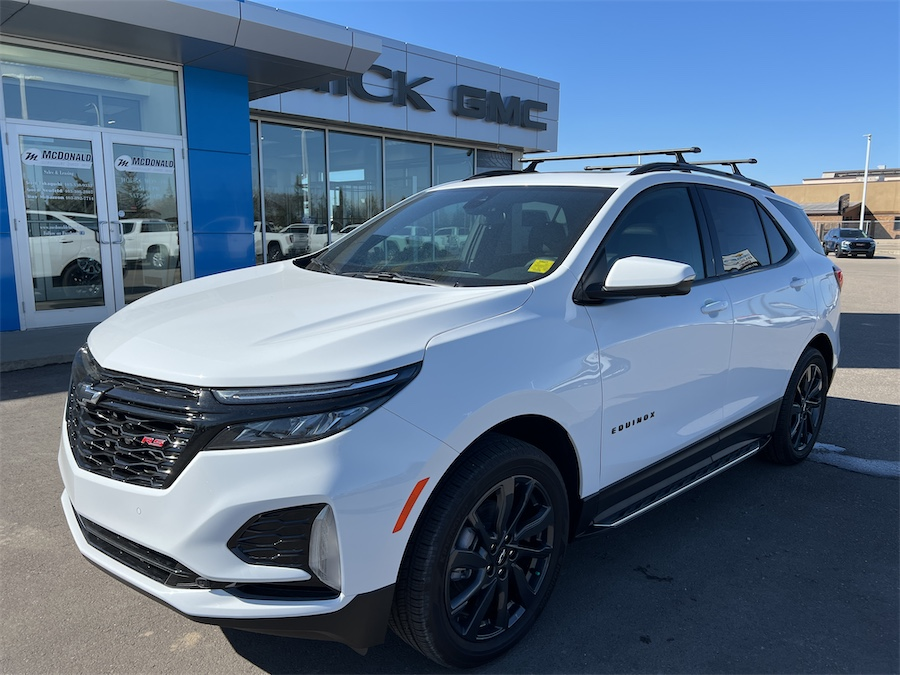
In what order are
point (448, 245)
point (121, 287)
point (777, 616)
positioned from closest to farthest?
point (777, 616), point (448, 245), point (121, 287)

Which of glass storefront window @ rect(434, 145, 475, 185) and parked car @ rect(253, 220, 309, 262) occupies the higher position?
glass storefront window @ rect(434, 145, 475, 185)

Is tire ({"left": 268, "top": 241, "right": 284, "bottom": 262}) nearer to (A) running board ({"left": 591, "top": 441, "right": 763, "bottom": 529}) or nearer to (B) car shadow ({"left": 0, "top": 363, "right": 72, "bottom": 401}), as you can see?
(B) car shadow ({"left": 0, "top": 363, "right": 72, "bottom": 401})

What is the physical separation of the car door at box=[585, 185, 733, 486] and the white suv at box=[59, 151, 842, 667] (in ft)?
0.05

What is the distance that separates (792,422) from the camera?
4539mm

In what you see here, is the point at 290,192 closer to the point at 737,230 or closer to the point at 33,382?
the point at 33,382

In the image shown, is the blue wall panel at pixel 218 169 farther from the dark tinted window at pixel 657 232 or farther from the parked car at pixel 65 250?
the dark tinted window at pixel 657 232

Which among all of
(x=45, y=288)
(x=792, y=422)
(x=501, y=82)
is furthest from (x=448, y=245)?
(x=501, y=82)

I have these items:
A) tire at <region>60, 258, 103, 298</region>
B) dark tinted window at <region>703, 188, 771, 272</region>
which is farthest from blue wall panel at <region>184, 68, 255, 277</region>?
dark tinted window at <region>703, 188, 771, 272</region>

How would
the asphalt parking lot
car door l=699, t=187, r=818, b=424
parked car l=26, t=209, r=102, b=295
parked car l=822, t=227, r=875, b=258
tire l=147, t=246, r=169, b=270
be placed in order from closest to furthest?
the asphalt parking lot → car door l=699, t=187, r=818, b=424 → parked car l=26, t=209, r=102, b=295 → tire l=147, t=246, r=169, b=270 → parked car l=822, t=227, r=875, b=258

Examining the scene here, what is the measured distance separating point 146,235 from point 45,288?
155 centimetres

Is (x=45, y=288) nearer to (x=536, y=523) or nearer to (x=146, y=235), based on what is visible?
(x=146, y=235)

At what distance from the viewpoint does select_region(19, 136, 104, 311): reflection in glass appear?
29.0ft

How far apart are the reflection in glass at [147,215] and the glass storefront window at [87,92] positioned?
43 cm

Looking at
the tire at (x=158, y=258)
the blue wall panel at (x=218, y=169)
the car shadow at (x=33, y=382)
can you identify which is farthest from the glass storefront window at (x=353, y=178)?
the car shadow at (x=33, y=382)
